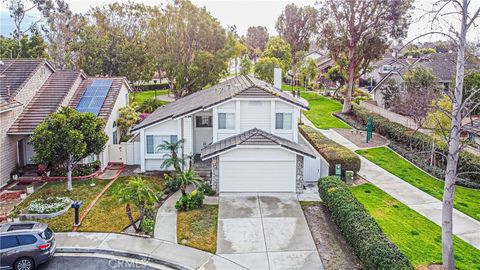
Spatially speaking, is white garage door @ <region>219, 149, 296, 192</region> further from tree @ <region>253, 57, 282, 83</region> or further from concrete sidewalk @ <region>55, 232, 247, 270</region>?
tree @ <region>253, 57, 282, 83</region>

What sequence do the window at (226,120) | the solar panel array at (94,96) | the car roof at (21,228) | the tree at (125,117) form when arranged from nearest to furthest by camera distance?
the car roof at (21,228)
the window at (226,120)
the solar panel array at (94,96)
the tree at (125,117)

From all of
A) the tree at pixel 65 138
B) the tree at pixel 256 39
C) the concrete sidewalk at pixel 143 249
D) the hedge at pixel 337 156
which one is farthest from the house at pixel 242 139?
the tree at pixel 256 39

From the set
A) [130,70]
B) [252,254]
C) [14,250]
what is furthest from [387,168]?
[130,70]

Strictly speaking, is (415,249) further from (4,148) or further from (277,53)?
(277,53)

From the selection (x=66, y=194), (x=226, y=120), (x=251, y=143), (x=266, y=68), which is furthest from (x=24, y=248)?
(x=266, y=68)

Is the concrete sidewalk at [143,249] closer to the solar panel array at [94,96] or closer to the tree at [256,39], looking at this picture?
the solar panel array at [94,96]

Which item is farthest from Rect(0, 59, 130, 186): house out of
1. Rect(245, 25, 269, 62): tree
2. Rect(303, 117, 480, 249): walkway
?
Rect(245, 25, 269, 62): tree

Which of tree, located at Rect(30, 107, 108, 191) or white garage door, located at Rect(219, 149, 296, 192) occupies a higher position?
tree, located at Rect(30, 107, 108, 191)
